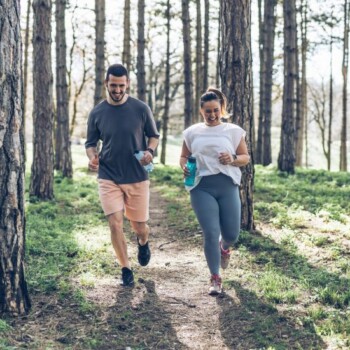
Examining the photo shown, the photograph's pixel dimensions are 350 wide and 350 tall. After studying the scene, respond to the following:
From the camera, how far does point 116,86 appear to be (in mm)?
6102

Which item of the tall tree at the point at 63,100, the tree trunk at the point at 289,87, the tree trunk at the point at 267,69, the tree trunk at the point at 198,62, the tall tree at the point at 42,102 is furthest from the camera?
the tree trunk at the point at 198,62

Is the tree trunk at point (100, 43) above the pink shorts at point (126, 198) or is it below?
above

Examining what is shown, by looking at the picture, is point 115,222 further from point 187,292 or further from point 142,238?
point 187,292

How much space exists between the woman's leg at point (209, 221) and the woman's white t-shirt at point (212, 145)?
0.59 ft

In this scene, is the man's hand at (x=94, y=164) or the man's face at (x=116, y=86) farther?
the man's hand at (x=94, y=164)

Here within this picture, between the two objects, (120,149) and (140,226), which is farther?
(140,226)

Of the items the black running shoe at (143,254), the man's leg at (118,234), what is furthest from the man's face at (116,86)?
the black running shoe at (143,254)

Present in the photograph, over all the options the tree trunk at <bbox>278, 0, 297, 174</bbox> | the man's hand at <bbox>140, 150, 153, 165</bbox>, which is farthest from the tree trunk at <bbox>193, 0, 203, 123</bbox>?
the man's hand at <bbox>140, 150, 153, 165</bbox>

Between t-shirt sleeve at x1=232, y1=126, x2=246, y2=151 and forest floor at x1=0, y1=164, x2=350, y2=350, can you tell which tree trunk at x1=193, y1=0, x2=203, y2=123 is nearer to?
forest floor at x1=0, y1=164, x2=350, y2=350

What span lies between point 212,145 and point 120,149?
1.03 m

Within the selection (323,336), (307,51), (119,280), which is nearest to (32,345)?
(119,280)

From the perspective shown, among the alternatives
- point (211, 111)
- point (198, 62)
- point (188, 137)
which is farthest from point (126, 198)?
point (198, 62)

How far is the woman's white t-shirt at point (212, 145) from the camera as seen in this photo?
6.14 metres

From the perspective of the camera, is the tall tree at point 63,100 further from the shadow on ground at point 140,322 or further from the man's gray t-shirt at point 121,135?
the shadow on ground at point 140,322
